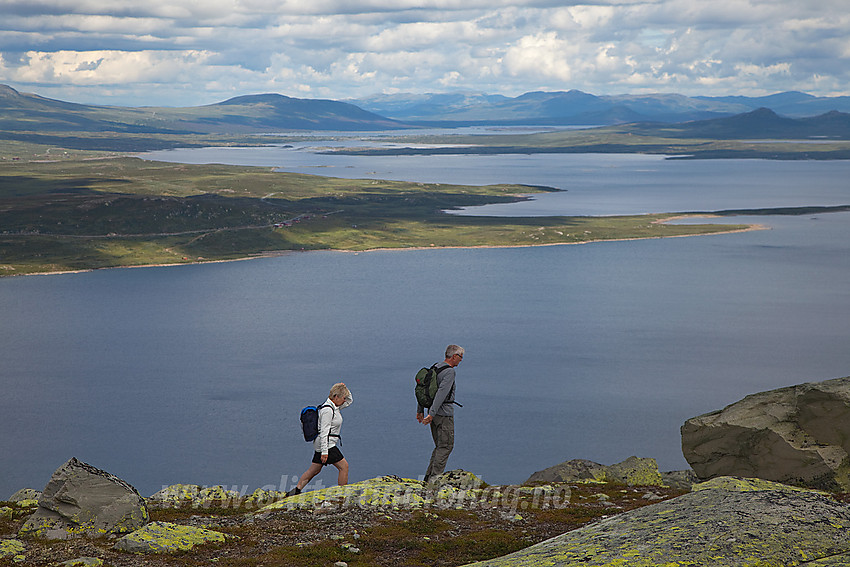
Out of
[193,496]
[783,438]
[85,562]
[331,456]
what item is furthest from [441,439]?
[783,438]

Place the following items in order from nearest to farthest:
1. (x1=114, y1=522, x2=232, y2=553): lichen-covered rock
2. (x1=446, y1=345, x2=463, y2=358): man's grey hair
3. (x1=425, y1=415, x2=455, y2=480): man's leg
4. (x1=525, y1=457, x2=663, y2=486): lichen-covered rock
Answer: (x1=114, y1=522, x2=232, y2=553): lichen-covered rock
(x1=446, y1=345, x2=463, y2=358): man's grey hair
(x1=425, y1=415, x2=455, y2=480): man's leg
(x1=525, y1=457, x2=663, y2=486): lichen-covered rock

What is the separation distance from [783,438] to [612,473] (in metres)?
7.40

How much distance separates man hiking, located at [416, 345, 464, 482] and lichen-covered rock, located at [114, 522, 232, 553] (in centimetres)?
693

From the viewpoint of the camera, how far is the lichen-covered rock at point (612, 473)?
3134cm

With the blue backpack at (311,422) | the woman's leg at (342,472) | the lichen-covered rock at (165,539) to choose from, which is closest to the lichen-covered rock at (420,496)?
the woman's leg at (342,472)

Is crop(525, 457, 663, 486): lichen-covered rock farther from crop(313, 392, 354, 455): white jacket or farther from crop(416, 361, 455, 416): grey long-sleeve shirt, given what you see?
crop(313, 392, 354, 455): white jacket

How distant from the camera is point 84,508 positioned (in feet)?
69.7

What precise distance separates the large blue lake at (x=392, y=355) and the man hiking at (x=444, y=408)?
4040 centimetres

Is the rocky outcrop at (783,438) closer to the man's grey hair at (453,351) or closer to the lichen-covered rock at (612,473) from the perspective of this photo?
the lichen-covered rock at (612,473)

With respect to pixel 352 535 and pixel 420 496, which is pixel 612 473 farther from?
pixel 352 535

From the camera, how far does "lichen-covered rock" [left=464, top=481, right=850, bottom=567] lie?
13.4 meters

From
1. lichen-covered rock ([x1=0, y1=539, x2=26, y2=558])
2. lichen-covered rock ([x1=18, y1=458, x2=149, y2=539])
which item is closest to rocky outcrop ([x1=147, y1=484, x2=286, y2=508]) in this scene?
lichen-covered rock ([x1=18, y1=458, x2=149, y2=539])

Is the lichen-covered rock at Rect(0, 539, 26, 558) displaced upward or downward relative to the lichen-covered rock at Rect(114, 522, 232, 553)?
upward

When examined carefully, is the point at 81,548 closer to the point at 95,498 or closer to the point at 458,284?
the point at 95,498
